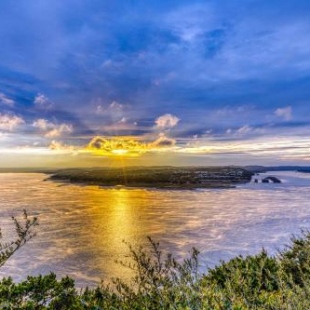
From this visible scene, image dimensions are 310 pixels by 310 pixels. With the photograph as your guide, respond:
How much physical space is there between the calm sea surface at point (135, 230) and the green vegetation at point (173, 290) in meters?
3.74

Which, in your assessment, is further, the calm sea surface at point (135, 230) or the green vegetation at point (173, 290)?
the calm sea surface at point (135, 230)

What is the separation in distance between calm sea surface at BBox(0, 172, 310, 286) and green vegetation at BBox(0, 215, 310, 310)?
3739mm

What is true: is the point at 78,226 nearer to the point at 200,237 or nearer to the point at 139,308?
the point at 200,237

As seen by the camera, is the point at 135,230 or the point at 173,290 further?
the point at 135,230

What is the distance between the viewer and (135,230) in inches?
1496

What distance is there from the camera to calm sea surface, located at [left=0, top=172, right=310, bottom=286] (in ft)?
86.8

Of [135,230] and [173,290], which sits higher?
[173,290]

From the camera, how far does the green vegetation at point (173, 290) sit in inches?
253

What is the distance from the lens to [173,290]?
22.6 ft

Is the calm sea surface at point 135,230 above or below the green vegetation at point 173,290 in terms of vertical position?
below

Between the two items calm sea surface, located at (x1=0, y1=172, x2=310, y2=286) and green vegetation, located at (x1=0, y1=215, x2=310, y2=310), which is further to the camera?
calm sea surface, located at (x1=0, y1=172, x2=310, y2=286)

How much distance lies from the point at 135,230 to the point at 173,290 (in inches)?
1244

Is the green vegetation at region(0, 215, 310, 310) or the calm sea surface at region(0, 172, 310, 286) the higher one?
the green vegetation at region(0, 215, 310, 310)

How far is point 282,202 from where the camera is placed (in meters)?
59.0
